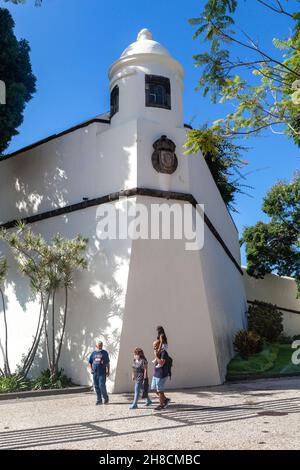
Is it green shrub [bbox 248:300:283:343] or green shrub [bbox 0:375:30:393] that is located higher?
green shrub [bbox 248:300:283:343]

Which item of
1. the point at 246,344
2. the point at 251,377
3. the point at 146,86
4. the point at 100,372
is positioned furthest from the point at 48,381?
the point at 146,86

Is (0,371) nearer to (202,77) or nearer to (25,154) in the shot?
(25,154)

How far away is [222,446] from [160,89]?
11526 millimetres

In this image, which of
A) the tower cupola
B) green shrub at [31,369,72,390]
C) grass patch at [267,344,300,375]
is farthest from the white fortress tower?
grass patch at [267,344,300,375]

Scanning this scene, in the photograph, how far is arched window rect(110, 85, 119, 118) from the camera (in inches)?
564

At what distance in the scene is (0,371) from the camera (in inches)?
500

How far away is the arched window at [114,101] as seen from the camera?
14.3 metres

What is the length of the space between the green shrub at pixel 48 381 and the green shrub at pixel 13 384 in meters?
0.22

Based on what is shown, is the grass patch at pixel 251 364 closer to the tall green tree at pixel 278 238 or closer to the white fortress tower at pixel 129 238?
the white fortress tower at pixel 129 238

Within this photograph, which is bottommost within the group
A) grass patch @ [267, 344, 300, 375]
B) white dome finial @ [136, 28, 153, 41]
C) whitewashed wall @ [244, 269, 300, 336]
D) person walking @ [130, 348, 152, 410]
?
grass patch @ [267, 344, 300, 375]

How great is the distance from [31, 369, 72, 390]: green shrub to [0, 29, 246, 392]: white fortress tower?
30 cm

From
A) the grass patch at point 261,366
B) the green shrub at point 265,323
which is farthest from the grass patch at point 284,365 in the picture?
the green shrub at point 265,323

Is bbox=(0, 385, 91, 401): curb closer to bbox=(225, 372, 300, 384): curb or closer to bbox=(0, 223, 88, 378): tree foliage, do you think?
bbox=(0, 223, 88, 378): tree foliage

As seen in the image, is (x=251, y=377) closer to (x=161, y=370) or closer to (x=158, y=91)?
(x=161, y=370)
